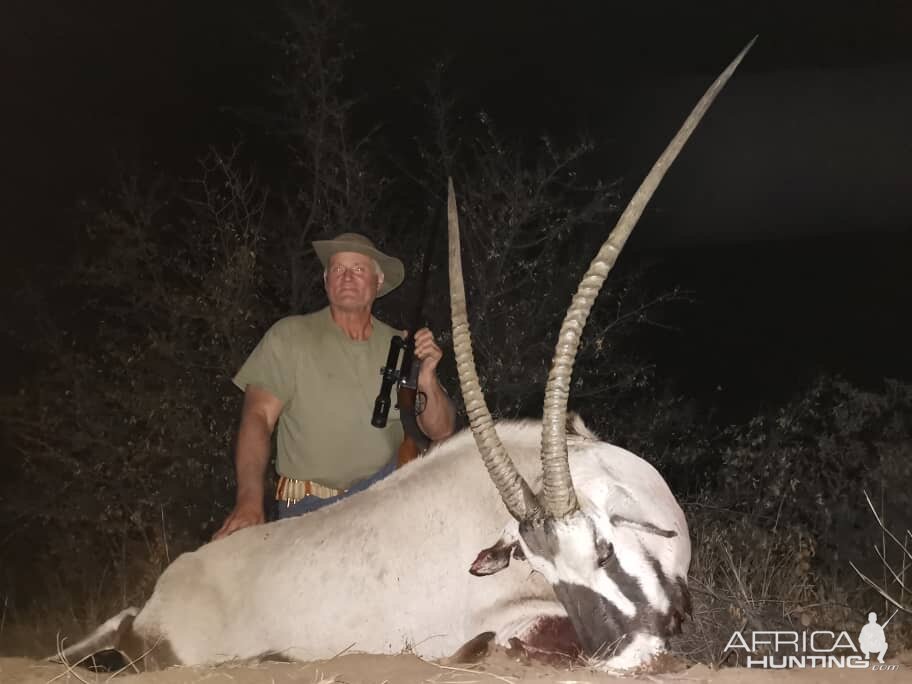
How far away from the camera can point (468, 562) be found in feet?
11.8

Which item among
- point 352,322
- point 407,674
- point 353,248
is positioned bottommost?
point 407,674

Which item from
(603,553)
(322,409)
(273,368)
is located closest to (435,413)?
(322,409)

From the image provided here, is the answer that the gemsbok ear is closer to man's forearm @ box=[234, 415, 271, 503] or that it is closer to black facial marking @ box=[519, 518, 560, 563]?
black facial marking @ box=[519, 518, 560, 563]

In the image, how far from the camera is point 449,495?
3.76m

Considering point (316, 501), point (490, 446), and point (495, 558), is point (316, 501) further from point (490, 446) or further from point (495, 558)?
point (490, 446)

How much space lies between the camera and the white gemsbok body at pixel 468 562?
316cm

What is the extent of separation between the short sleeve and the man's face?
367 mm

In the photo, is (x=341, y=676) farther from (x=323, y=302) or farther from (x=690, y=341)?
(x=690, y=341)

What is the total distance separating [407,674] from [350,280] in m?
2.32

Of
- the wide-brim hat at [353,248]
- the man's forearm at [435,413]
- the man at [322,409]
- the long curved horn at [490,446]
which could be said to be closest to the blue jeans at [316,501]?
the man at [322,409]

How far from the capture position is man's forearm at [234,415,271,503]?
4379 millimetres

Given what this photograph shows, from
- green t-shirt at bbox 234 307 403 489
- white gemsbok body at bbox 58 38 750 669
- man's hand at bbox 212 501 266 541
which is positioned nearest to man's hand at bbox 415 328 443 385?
green t-shirt at bbox 234 307 403 489

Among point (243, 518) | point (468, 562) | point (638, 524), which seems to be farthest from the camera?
point (243, 518)

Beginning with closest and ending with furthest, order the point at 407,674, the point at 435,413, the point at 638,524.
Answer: the point at 407,674 → the point at 638,524 → the point at 435,413
